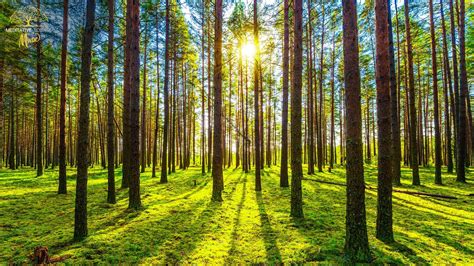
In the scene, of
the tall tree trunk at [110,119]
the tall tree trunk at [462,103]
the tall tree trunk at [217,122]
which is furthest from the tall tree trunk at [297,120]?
the tall tree trunk at [462,103]

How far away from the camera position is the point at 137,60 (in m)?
7.33

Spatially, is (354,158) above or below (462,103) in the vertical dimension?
below

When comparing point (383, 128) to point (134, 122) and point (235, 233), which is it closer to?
point (235, 233)

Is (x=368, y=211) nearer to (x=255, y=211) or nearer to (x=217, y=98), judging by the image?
(x=255, y=211)

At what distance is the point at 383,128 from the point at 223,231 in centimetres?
407

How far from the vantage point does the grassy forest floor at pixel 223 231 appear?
3.77m

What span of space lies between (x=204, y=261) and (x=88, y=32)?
191 inches

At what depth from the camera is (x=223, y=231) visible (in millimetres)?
5109

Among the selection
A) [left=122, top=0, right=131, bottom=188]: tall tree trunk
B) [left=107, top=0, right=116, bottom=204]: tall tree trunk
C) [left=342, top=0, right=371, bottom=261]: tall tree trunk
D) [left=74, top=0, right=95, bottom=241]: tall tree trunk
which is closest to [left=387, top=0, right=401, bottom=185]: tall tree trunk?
[left=342, top=0, right=371, bottom=261]: tall tree trunk

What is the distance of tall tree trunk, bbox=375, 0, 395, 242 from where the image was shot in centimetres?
416

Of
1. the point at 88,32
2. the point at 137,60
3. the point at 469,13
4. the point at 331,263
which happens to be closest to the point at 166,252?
the point at 331,263

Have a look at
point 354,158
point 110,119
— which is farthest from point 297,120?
point 110,119

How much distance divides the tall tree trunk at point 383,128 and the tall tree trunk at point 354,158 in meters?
0.93

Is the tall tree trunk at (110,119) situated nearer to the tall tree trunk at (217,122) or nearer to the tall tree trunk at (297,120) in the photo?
the tall tree trunk at (217,122)
